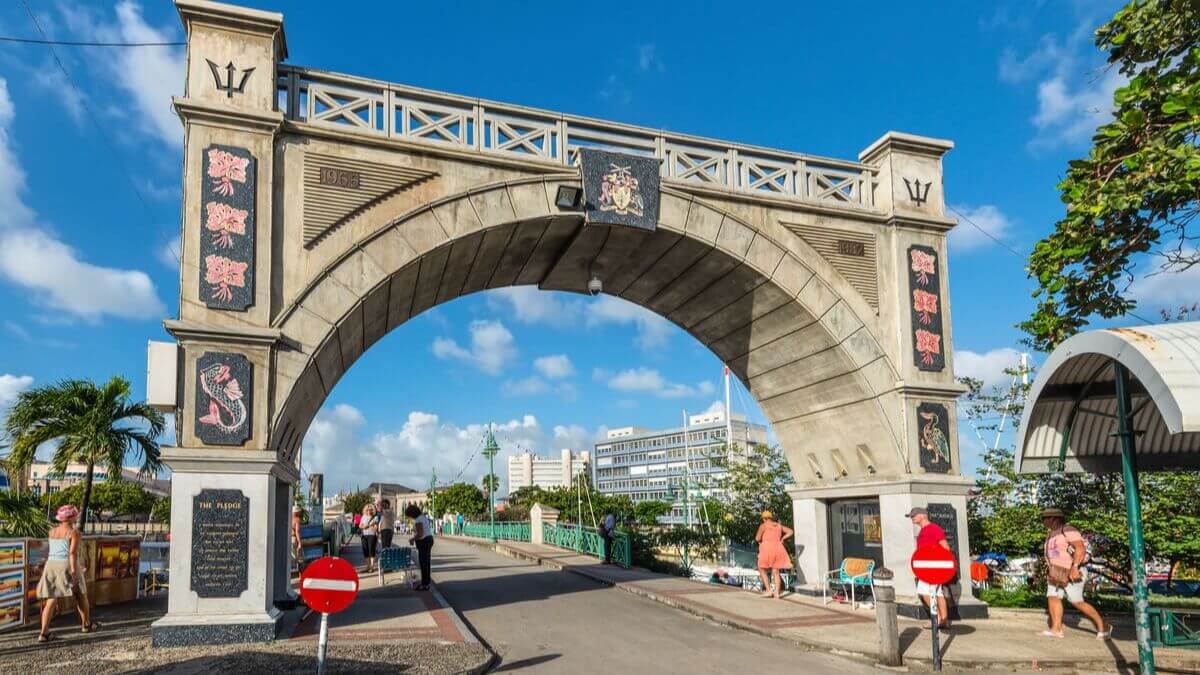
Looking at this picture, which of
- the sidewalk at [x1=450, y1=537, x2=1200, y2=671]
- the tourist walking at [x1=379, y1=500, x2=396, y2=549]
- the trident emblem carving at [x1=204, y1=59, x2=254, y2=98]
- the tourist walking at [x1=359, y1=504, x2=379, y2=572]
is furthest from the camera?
the tourist walking at [x1=359, y1=504, x2=379, y2=572]

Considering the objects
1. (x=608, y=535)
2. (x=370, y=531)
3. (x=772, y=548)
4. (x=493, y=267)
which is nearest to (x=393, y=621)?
(x=493, y=267)

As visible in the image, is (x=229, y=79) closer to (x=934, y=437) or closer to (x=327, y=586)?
(x=327, y=586)

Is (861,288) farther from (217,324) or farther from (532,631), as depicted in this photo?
(217,324)

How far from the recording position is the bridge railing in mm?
13117

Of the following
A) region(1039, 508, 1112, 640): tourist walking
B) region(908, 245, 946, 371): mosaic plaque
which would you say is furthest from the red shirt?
region(908, 245, 946, 371): mosaic plaque

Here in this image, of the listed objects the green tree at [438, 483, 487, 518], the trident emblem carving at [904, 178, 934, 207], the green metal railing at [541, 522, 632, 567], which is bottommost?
the green tree at [438, 483, 487, 518]

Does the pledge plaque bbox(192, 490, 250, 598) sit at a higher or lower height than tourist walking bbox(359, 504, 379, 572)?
higher

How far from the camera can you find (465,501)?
11544cm

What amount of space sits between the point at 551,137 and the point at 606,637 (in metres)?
7.93

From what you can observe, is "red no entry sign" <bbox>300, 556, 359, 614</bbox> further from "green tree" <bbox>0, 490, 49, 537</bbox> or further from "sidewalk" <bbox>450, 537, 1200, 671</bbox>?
"green tree" <bbox>0, 490, 49, 537</bbox>

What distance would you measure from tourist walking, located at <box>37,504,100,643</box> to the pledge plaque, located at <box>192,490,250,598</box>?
1.57 m

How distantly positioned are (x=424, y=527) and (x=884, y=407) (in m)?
8.95

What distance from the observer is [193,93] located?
12016 millimetres

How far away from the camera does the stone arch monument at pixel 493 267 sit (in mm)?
11484
